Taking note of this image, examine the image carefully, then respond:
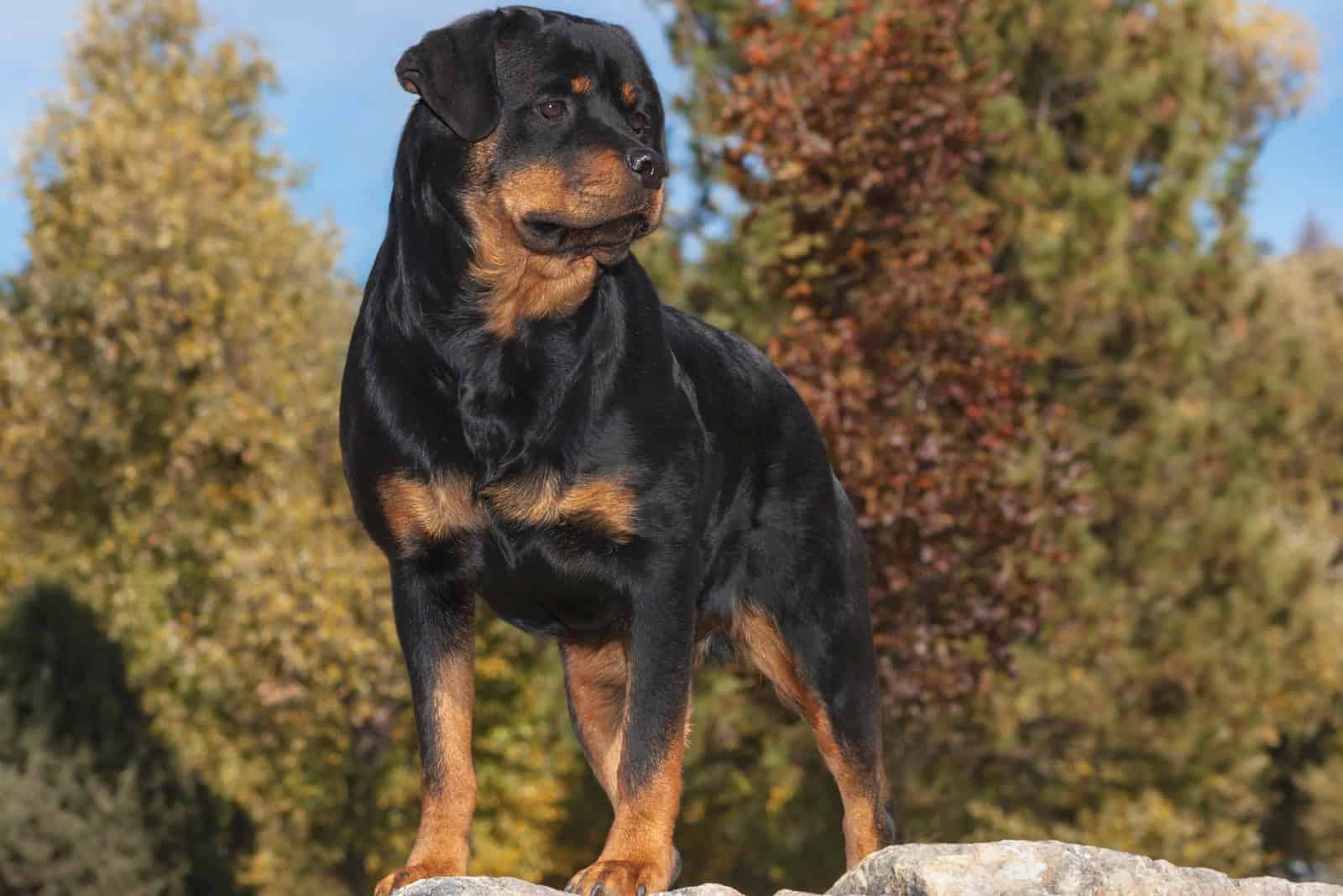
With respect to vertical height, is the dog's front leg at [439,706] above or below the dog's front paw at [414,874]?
above

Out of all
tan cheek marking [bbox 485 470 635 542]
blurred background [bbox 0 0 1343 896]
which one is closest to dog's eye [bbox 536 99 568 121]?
tan cheek marking [bbox 485 470 635 542]

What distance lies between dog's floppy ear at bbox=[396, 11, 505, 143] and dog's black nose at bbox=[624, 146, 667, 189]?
1.35 ft

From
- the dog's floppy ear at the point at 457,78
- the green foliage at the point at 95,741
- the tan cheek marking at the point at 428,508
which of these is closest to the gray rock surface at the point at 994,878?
the tan cheek marking at the point at 428,508

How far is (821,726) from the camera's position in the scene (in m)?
5.29

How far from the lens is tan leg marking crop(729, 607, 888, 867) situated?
205 inches

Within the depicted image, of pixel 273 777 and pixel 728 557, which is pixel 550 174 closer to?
pixel 728 557

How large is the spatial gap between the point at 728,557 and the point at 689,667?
79 centimetres

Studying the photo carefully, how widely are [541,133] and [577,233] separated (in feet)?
1.02

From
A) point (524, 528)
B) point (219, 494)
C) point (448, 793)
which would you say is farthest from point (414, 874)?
point (219, 494)

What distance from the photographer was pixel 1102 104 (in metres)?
18.6

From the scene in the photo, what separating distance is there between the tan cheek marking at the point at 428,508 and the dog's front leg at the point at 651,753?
1.81 feet

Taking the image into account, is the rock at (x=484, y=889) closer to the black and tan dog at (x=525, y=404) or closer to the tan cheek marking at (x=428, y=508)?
the black and tan dog at (x=525, y=404)

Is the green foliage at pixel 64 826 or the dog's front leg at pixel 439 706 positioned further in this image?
the green foliage at pixel 64 826

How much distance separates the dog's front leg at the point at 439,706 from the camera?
442 centimetres
